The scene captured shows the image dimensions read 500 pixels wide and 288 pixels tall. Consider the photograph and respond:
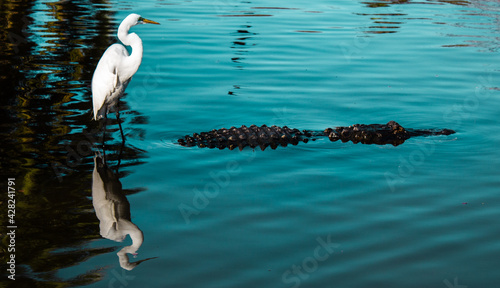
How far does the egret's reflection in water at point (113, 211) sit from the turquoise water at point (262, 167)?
2.4 inches

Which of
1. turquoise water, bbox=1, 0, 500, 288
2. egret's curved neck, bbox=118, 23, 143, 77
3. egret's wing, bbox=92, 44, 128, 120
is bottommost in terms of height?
→ turquoise water, bbox=1, 0, 500, 288

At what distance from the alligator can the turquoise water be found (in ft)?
0.44

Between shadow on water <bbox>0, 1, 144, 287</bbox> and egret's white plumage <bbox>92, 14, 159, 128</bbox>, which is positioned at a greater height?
egret's white plumage <bbox>92, 14, 159, 128</bbox>

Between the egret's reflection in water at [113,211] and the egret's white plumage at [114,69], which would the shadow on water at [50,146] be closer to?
the egret's reflection in water at [113,211]

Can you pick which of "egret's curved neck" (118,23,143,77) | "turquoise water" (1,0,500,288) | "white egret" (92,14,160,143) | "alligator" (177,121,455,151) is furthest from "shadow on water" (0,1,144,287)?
"egret's curved neck" (118,23,143,77)

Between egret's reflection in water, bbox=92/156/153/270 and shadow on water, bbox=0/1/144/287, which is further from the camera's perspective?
egret's reflection in water, bbox=92/156/153/270

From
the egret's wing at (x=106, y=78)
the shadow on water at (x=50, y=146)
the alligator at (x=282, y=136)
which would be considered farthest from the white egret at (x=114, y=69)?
the alligator at (x=282, y=136)

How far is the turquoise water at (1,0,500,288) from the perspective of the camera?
5410 mm

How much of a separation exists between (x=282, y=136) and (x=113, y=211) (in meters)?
2.85

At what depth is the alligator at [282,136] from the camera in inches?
329

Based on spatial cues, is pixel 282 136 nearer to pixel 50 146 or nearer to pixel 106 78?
pixel 106 78

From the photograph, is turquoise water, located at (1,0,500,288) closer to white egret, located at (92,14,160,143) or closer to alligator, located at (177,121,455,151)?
alligator, located at (177,121,455,151)

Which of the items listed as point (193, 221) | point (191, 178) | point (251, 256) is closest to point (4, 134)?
point (191, 178)

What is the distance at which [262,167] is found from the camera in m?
7.88
